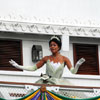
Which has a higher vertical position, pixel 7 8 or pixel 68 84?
pixel 7 8

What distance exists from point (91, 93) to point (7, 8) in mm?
5352

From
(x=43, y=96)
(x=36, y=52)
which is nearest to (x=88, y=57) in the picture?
(x=36, y=52)

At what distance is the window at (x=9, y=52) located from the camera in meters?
26.2

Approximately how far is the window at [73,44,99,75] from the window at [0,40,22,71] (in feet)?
5.76

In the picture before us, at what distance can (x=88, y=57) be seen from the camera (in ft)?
89.8

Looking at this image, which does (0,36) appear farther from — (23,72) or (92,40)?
(92,40)

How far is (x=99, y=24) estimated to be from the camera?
2712 centimetres

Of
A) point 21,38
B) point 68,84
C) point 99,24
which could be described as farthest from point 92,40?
point 68,84

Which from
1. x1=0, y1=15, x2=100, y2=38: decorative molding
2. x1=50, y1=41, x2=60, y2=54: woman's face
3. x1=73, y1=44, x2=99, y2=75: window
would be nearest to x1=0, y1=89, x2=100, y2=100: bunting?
x1=50, y1=41, x2=60, y2=54: woman's face

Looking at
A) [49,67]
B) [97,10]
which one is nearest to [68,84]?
[49,67]

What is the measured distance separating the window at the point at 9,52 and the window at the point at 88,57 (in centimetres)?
175

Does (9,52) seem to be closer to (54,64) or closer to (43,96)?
(54,64)

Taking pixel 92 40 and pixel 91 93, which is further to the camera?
pixel 92 40

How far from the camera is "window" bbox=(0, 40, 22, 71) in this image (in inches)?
1033
